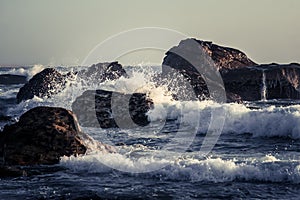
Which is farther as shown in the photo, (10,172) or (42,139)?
(42,139)

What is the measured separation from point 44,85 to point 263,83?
50.5 feet

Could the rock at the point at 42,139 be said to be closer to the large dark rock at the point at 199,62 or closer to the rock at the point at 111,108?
the rock at the point at 111,108

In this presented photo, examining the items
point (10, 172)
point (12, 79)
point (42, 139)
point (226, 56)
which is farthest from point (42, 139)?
point (12, 79)

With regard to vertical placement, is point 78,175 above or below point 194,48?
below

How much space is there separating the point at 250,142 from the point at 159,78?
16.2 m

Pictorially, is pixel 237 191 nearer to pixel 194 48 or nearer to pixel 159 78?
pixel 159 78

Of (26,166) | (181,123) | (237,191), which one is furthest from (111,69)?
(237,191)

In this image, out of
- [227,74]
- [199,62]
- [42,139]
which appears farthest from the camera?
[199,62]

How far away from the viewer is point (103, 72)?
41531mm

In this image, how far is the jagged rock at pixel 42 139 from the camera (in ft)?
40.5

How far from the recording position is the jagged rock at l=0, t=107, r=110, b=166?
40.5ft

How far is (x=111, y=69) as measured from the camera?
4219 cm

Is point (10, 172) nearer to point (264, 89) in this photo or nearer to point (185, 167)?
point (185, 167)

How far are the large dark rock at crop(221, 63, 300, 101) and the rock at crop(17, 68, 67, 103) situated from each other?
38.0 feet
